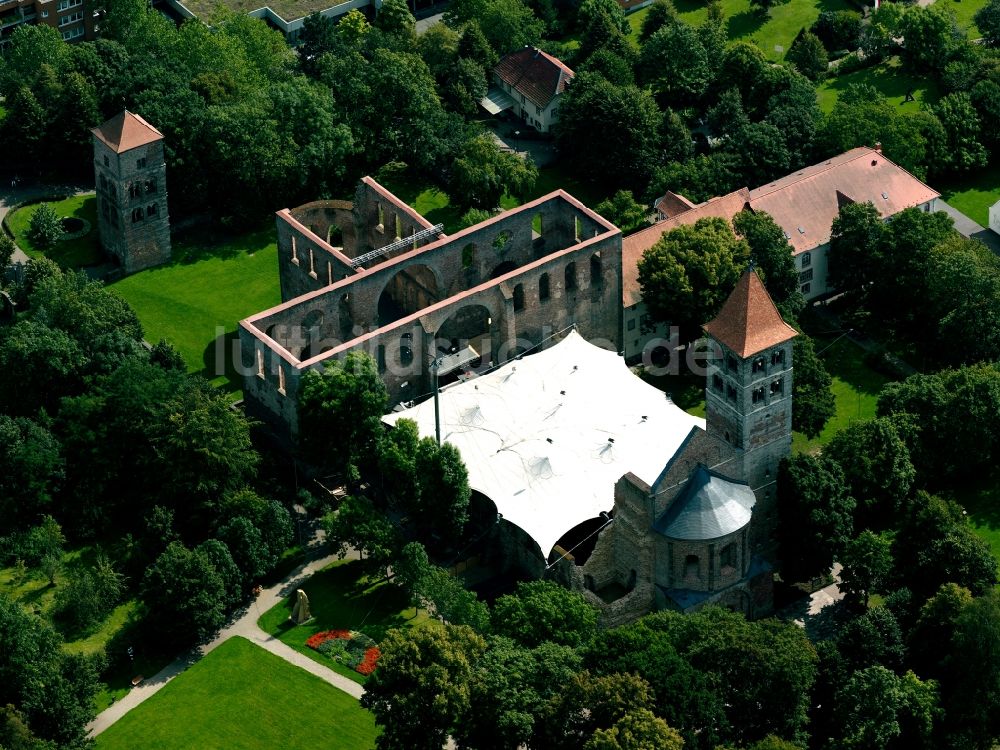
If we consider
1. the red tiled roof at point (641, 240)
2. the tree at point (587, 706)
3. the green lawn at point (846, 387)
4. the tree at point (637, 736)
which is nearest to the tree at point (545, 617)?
the tree at point (587, 706)

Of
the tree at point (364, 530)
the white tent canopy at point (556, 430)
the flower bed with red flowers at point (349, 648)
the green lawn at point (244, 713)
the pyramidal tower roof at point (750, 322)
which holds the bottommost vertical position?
the green lawn at point (244, 713)

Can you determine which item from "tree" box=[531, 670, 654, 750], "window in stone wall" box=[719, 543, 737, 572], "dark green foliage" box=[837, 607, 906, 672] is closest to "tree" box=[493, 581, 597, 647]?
"tree" box=[531, 670, 654, 750]

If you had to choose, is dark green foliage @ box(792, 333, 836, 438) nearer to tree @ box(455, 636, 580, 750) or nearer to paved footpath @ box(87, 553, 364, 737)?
tree @ box(455, 636, 580, 750)

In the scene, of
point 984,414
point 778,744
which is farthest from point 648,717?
point 984,414

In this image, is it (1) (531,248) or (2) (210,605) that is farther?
(1) (531,248)

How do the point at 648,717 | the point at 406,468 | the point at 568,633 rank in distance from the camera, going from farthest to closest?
1. the point at 406,468
2. the point at 568,633
3. the point at 648,717

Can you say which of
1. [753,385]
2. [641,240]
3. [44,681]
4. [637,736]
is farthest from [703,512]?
[44,681]

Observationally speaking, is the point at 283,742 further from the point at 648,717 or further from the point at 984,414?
the point at 984,414

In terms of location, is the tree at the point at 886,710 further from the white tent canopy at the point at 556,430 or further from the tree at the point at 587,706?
the white tent canopy at the point at 556,430
